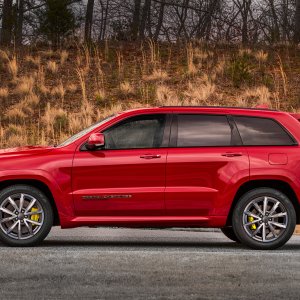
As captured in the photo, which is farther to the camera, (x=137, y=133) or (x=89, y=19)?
(x=89, y=19)

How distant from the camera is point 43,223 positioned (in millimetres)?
11609

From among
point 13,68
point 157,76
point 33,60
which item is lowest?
point 157,76

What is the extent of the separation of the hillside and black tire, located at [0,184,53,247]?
12.8m

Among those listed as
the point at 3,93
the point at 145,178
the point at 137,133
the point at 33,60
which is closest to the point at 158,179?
the point at 145,178

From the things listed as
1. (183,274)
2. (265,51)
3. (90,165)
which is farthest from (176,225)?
(265,51)

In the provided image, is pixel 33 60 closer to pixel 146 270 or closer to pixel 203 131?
pixel 203 131

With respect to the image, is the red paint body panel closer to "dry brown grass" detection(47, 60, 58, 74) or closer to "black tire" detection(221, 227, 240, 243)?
"black tire" detection(221, 227, 240, 243)

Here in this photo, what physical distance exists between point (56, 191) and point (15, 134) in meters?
13.7

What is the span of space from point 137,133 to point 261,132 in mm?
1555

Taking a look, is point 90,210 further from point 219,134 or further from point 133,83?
point 133,83

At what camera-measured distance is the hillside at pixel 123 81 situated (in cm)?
2642

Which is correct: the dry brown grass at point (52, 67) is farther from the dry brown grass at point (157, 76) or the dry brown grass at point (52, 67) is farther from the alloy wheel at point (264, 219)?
the alloy wheel at point (264, 219)

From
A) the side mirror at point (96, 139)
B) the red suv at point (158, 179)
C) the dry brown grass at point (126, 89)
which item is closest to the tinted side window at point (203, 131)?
the red suv at point (158, 179)

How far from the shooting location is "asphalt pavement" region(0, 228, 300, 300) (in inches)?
328
